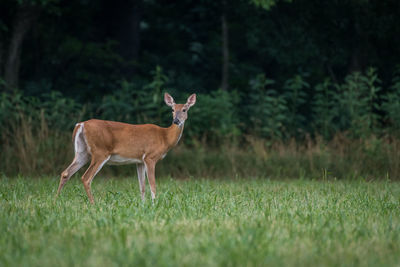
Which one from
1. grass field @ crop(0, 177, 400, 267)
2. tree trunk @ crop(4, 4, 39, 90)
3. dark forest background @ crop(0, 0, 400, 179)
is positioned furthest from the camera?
tree trunk @ crop(4, 4, 39, 90)

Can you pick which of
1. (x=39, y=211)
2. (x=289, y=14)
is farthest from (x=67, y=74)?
(x=39, y=211)

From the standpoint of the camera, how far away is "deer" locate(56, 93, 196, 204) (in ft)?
22.4

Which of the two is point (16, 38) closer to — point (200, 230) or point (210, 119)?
point (210, 119)

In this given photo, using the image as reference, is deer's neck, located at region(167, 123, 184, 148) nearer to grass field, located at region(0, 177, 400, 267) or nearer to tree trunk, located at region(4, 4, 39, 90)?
grass field, located at region(0, 177, 400, 267)

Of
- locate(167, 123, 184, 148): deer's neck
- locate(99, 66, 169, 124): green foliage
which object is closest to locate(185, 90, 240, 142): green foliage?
locate(99, 66, 169, 124): green foliage

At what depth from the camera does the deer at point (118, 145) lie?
22.4ft

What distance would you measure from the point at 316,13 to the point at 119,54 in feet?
20.6

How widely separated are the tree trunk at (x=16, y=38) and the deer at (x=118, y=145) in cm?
736

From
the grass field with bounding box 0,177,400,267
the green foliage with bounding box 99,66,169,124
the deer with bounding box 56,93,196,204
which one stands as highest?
the green foliage with bounding box 99,66,169,124

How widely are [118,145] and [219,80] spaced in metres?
12.6

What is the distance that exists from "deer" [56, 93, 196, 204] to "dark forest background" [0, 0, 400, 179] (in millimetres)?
3338

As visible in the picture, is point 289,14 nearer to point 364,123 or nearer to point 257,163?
point 364,123

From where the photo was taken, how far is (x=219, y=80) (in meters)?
19.4

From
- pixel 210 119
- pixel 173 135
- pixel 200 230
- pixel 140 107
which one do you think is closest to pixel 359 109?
pixel 210 119
